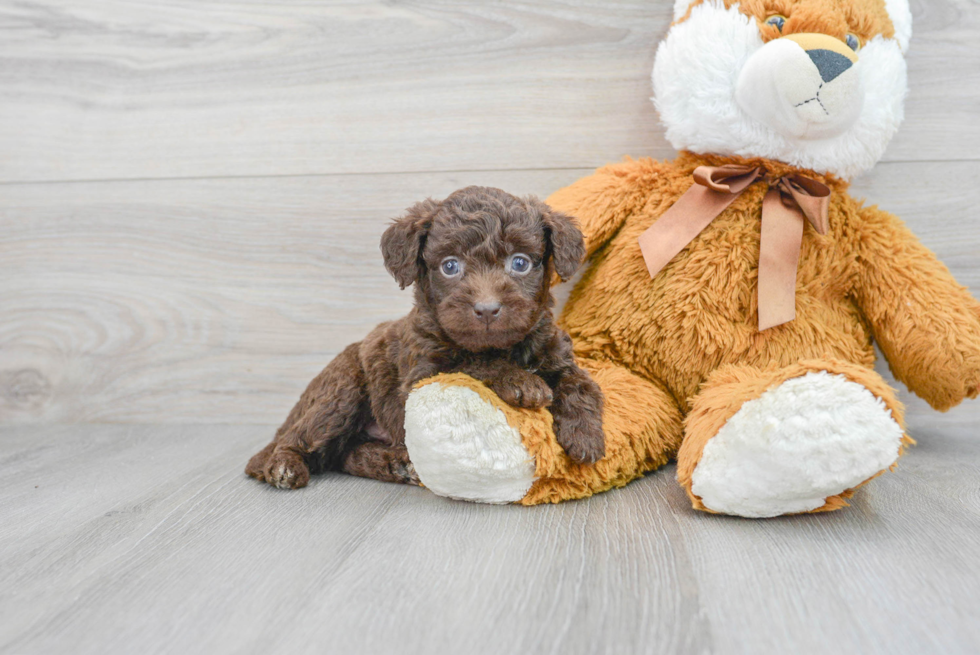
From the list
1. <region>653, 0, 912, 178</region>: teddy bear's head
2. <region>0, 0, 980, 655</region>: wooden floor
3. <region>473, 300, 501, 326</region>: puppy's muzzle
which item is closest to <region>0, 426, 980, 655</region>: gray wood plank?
<region>0, 0, 980, 655</region>: wooden floor

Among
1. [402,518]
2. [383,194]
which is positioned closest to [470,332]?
[402,518]

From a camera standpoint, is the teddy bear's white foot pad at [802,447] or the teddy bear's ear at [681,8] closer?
the teddy bear's white foot pad at [802,447]

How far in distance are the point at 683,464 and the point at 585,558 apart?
295 millimetres

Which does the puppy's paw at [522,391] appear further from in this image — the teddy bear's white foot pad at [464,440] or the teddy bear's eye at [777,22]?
the teddy bear's eye at [777,22]

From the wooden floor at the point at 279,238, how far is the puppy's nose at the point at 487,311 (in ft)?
1.15

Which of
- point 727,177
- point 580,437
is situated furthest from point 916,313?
point 580,437

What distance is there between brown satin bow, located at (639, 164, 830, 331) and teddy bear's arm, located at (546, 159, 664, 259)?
9 centimetres

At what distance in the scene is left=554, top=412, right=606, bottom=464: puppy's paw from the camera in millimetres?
1224

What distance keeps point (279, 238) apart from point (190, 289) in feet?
0.98

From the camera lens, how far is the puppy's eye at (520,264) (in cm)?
121

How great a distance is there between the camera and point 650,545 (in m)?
1.06

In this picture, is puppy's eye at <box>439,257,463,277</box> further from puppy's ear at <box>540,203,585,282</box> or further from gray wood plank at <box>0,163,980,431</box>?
gray wood plank at <box>0,163,980,431</box>

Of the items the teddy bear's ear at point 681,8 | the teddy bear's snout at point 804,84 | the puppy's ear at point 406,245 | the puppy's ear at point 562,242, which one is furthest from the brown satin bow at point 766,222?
the puppy's ear at point 406,245

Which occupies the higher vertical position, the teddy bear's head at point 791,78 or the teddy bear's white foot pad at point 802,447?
the teddy bear's head at point 791,78
